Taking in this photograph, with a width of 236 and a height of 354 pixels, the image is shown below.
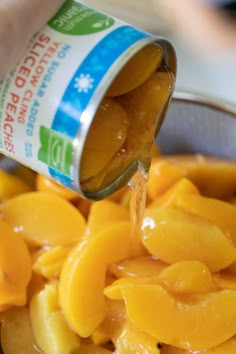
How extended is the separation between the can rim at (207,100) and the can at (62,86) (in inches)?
25.4

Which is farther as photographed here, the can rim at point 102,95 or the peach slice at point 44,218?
the peach slice at point 44,218

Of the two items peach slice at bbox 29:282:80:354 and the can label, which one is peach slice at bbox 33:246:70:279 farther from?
the can label

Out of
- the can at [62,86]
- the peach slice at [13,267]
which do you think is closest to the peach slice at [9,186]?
the peach slice at [13,267]

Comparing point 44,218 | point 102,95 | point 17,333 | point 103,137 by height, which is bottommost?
point 17,333

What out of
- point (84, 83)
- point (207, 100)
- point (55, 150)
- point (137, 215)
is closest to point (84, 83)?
point (84, 83)

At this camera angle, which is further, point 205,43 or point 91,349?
point 205,43

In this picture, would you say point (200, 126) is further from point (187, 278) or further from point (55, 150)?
point (55, 150)

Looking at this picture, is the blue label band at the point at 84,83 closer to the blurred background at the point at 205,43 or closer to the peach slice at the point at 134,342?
the peach slice at the point at 134,342

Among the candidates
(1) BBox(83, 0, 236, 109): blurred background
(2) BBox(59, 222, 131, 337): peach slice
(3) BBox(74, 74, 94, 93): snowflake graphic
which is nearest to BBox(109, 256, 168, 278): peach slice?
(2) BBox(59, 222, 131, 337): peach slice

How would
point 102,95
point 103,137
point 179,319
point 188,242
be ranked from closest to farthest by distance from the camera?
point 102,95
point 103,137
point 179,319
point 188,242

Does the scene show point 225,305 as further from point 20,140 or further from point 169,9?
point 169,9

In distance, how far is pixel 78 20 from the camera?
0.90 meters

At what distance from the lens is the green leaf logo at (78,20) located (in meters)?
0.87

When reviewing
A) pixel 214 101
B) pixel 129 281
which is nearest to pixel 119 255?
pixel 129 281
